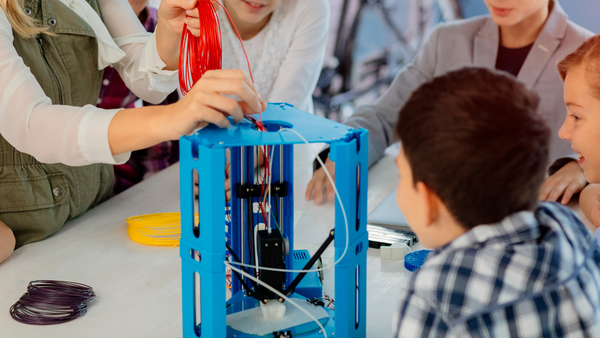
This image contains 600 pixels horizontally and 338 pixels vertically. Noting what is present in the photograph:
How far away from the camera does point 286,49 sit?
175 centimetres

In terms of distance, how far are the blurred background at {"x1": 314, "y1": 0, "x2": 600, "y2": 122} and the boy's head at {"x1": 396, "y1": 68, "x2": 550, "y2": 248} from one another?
2608 mm

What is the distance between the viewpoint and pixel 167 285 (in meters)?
0.90

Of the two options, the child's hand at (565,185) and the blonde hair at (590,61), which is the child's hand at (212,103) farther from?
the child's hand at (565,185)

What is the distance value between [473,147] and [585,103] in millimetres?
597

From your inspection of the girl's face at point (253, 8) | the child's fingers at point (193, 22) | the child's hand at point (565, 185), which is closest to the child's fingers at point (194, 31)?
the child's fingers at point (193, 22)

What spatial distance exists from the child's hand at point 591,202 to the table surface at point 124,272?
438mm

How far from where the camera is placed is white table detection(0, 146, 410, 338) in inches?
31.0

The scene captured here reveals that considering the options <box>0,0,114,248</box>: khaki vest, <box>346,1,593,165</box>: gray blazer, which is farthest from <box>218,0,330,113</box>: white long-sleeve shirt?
<box>0,0,114,248</box>: khaki vest

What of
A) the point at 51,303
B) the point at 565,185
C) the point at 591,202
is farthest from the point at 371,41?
the point at 51,303

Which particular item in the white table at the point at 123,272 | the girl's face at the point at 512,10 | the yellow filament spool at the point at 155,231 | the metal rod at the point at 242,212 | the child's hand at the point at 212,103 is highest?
the girl's face at the point at 512,10

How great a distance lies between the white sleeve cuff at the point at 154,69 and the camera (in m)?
1.14

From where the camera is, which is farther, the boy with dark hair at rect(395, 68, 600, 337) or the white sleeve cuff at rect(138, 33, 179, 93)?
the white sleeve cuff at rect(138, 33, 179, 93)

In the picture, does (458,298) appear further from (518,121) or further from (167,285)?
(167,285)

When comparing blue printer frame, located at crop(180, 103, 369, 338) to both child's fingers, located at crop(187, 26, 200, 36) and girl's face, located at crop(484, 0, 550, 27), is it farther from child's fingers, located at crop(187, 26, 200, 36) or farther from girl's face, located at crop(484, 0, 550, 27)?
girl's face, located at crop(484, 0, 550, 27)
